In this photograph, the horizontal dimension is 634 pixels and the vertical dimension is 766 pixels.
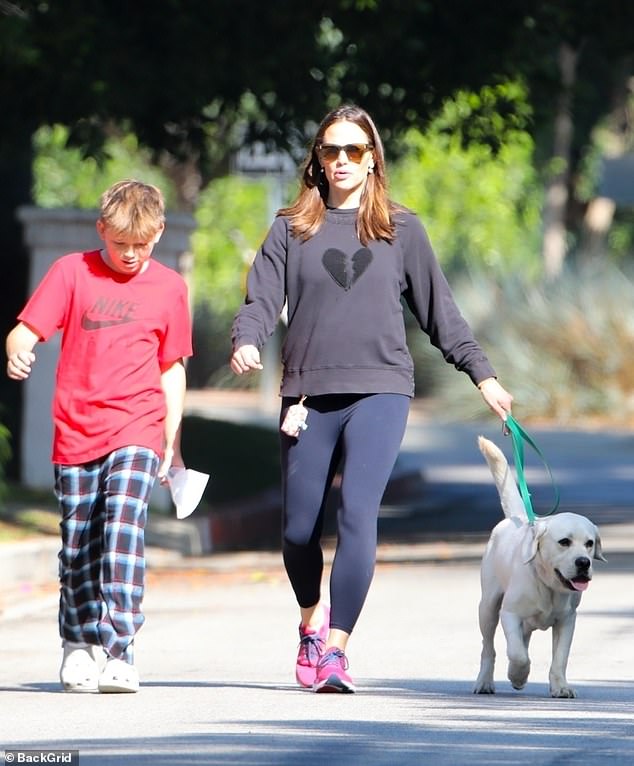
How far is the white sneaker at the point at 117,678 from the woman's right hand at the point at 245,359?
44.3 inches

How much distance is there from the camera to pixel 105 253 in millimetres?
7426

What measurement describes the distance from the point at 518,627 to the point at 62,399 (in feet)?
5.72

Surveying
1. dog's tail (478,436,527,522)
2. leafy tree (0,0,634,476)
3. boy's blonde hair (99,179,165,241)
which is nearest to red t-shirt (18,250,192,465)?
boy's blonde hair (99,179,165,241)

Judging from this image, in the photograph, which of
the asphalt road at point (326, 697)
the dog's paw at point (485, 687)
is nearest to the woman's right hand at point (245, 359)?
the asphalt road at point (326, 697)

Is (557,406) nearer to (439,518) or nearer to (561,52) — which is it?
(561,52)

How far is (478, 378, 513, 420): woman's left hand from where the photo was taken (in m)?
7.20

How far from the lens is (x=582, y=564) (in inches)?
278

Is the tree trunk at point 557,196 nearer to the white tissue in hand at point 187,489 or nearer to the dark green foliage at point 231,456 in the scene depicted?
the dark green foliage at point 231,456

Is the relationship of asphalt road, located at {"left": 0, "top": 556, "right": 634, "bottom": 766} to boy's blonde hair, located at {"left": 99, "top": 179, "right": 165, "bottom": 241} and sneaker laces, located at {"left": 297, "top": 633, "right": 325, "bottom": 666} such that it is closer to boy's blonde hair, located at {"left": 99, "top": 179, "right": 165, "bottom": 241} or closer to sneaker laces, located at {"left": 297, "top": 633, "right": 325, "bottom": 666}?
sneaker laces, located at {"left": 297, "top": 633, "right": 325, "bottom": 666}

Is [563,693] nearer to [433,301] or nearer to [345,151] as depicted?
[433,301]

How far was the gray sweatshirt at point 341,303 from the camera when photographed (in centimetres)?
714

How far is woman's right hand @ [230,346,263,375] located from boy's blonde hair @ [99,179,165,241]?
56 centimetres

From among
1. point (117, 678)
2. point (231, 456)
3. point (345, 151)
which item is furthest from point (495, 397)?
point (231, 456)

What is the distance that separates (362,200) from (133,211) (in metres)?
0.78
